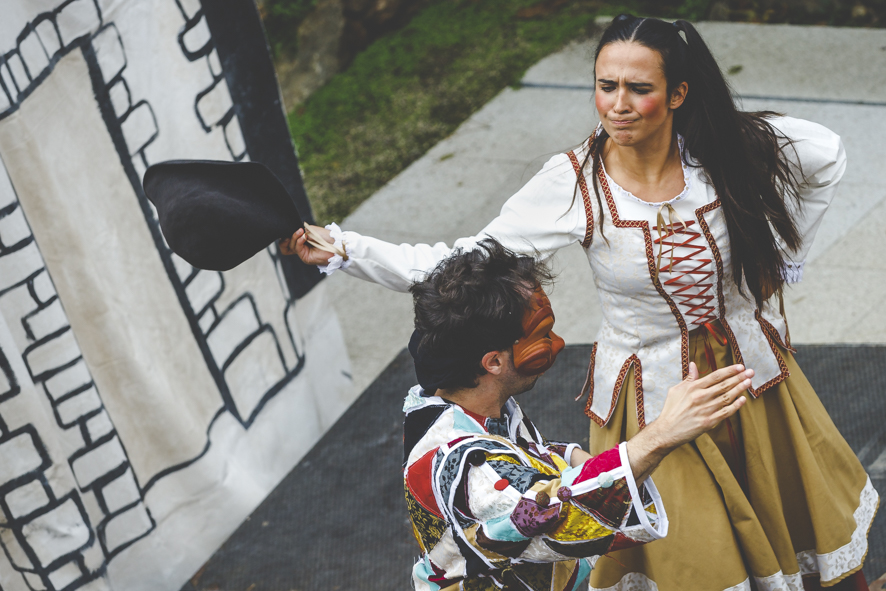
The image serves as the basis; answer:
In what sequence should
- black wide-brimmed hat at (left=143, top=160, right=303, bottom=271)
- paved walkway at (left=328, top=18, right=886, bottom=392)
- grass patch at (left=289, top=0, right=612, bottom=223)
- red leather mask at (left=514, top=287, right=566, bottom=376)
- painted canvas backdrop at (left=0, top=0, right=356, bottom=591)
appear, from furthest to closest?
1. grass patch at (left=289, top=0, right=612, bottom=223)
2. paved walkway at (left=328, top=18, right=886, bottom=392)
3. painted canvas backdrop at (left=0, top=0, right=356, bottom=591)
4. black wide-brimmed hat at (left=143, top=160, right=303, bottom=271)
5. red leather mask at (left=514, top=287, right=566, bottom=376)

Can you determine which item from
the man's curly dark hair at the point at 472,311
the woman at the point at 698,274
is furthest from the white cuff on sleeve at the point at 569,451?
the man's curly dark hair at the point at 472,311

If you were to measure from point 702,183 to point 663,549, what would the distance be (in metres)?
0.90

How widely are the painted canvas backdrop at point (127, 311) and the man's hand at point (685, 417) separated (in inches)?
73.8

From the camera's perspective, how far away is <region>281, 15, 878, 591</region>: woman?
214 cm

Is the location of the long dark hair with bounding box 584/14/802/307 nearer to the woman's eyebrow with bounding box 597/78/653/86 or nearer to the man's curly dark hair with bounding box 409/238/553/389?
the woman's eyebrow with bounding box 597/78/653/86

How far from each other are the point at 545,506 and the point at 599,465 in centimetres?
12

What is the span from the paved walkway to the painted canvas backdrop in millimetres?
983

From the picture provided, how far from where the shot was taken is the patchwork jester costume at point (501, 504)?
4.79 ft

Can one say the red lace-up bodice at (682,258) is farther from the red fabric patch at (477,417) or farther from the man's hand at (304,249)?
the man's hand at (304,249)

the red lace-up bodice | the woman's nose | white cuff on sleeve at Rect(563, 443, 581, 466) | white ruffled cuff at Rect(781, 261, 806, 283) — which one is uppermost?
the woman's nose

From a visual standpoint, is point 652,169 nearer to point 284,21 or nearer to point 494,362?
point 494,362

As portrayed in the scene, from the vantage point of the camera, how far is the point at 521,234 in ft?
7.46

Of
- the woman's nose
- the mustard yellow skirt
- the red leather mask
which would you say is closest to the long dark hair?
the woman's nose

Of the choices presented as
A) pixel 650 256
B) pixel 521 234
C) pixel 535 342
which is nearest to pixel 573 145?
pixel 521 234
